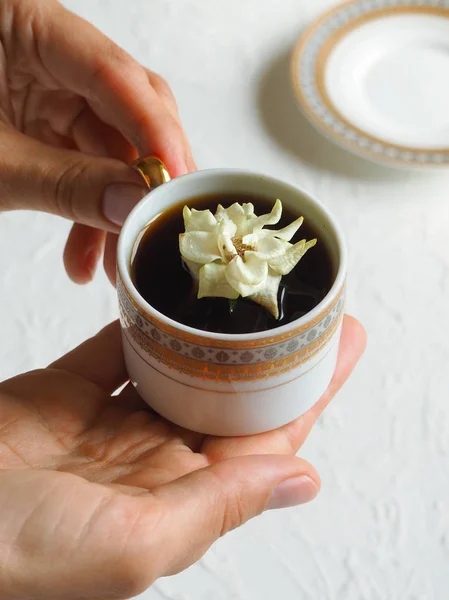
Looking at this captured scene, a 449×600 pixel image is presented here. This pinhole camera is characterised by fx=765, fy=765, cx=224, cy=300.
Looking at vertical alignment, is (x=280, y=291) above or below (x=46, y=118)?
above

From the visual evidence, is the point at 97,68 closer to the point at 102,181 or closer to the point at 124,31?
the point at 102,181

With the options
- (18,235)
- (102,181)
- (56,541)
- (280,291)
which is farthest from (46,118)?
(56,541)

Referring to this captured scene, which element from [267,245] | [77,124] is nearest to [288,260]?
[267,245]

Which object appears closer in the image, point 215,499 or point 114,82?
point 215,499

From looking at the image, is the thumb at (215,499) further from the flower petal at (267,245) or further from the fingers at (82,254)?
the fingers at (82,254)

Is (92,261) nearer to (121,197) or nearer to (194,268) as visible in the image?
(121,197)

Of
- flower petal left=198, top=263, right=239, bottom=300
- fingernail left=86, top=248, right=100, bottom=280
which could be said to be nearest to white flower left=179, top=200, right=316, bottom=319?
flower petal left=198, top=263, right=239, bottom=300
